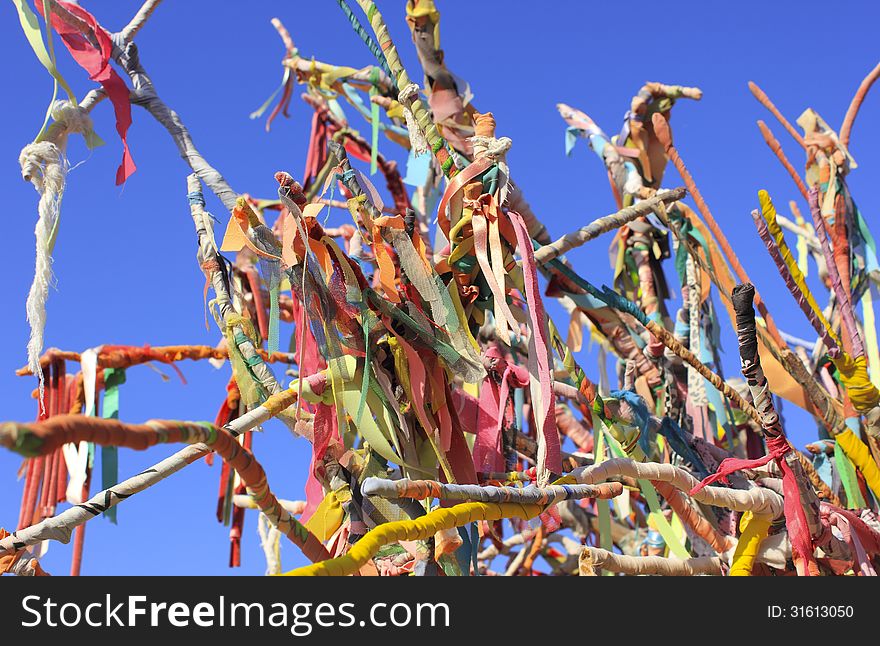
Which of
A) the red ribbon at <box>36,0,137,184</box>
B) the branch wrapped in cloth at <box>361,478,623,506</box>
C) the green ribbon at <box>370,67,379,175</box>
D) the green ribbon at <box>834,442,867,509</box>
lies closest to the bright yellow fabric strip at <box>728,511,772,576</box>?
the branch wrapped in cloth at <box>361,478,623,506</box>

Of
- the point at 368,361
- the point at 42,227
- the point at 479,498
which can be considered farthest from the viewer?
the point at 42,227

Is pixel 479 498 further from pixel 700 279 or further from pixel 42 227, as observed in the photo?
pixel 700 279

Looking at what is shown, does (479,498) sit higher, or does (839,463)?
(839,463)

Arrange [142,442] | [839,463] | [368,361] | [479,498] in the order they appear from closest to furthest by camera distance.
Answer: [142,442], [479,498], [368,361], [839,463]

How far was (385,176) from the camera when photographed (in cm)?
326

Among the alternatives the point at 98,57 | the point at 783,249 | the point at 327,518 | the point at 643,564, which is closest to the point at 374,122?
the point at 98,57

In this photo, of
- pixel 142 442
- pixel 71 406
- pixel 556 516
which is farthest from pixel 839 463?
pixel 71 406

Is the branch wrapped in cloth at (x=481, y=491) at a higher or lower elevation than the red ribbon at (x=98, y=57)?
lower

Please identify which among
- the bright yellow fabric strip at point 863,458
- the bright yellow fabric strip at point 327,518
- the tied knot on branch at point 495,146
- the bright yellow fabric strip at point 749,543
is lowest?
the bright yellow fabric strip at point 749,543

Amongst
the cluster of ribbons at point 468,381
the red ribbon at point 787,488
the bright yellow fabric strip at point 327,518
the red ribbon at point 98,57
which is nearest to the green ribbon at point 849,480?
the cluster of ribbons at point 468,381

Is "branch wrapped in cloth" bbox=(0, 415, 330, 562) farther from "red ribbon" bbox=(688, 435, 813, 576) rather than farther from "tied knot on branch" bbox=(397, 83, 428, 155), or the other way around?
"tied knot on branch" bbox=(397, 83, 428, 155)

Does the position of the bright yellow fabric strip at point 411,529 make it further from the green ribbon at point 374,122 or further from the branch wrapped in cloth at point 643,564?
the green ribbon at point 374,122

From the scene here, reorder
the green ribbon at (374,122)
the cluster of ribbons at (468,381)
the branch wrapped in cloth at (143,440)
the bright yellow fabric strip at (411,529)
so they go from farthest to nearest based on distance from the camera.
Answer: the green ribbon at (374,122)
the cluster of ribbons at (468,381)
the bright yellow fabric strip at (411,529)
the branch wrapped in cloth at (143,440)

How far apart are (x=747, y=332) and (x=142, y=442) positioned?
84 centimetres
